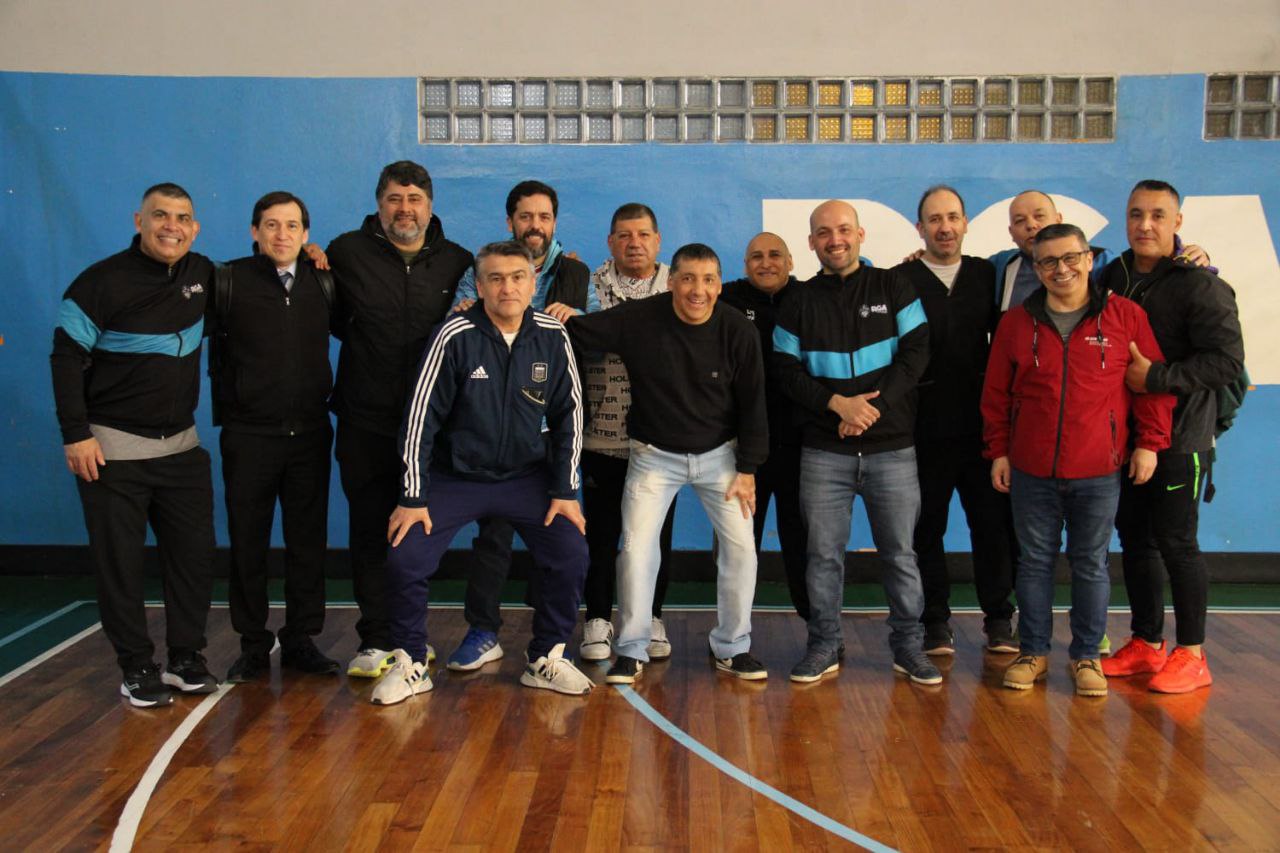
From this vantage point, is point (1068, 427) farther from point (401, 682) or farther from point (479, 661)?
point (401, 682)

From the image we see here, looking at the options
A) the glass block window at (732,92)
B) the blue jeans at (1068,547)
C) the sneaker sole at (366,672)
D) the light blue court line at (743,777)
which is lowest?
the light blue court line at (743,777)

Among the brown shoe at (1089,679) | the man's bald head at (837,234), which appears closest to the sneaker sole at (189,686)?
the man's bald head at (837,234)

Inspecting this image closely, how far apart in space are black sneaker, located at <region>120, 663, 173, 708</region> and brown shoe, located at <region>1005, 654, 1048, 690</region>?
288 cm

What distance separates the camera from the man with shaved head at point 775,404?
4332 millimetres

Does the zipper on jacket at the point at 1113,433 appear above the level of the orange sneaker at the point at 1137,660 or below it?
above

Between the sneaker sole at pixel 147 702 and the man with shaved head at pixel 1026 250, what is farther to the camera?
the man with shaved head at pixel 1026 250

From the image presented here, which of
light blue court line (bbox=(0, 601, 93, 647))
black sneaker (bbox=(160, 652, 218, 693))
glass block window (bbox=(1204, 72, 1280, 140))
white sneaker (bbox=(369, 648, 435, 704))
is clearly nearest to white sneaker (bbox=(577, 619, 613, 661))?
white sneaker (bbox=(369, 648, 435, 704))

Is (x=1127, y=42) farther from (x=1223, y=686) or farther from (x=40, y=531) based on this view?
(x=40, y=531)

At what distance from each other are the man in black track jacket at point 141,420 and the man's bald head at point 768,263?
76.8 inches

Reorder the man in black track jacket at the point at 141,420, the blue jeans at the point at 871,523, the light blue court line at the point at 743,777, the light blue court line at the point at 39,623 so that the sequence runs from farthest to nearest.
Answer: the light blue court line at the point at 39,623 → the blue jeans at the point at 871,523 → the man in black track jacket at the point at 141,420 → the light blue court line at the point at 743,777

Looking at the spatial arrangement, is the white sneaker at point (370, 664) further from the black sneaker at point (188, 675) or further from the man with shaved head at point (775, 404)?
the man with shaved head at point (775, 404)

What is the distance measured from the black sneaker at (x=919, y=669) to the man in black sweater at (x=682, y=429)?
1.71ft

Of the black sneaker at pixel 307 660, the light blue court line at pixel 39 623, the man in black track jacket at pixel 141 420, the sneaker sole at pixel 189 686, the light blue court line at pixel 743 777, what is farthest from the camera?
the light blue court line at pixel 39 623

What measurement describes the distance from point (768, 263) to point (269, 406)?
1868mm
